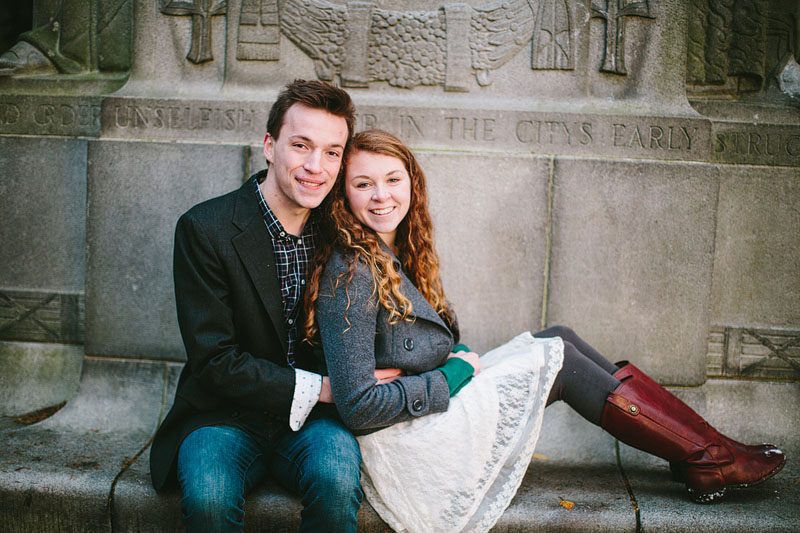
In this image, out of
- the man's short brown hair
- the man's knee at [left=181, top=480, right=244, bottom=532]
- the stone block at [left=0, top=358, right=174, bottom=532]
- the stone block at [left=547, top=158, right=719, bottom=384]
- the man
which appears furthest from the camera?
the stone block at [left=547, top=158, right=719, bottom=384]

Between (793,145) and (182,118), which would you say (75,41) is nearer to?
(182,118)

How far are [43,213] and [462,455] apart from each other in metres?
3.17

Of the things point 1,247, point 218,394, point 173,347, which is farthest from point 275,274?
point 1,247

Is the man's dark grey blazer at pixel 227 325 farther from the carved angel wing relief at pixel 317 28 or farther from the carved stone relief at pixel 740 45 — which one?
the carved stone relief at pixel 740 45

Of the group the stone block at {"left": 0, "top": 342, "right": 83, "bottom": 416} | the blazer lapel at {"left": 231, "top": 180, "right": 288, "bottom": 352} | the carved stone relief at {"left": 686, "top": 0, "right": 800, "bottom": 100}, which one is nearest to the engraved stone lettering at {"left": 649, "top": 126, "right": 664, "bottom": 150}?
the carved stone relief at {"left": 686, "top": 0, "right": 800, "bottom": 100}

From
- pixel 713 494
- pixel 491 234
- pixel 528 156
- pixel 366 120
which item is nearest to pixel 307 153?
pixel 366 120

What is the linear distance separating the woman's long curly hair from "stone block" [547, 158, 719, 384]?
1.16 m

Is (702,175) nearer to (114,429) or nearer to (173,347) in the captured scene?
(173,347)

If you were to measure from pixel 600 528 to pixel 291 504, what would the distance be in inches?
55.1

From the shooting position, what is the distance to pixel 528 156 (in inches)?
138

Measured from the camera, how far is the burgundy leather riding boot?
2.56 m

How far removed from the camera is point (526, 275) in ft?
11.7

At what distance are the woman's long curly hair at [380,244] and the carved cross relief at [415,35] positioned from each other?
1.24 metres

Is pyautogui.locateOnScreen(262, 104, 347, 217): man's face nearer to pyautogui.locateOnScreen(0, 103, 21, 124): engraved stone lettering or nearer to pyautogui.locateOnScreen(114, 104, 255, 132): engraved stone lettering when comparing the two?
pyautogui.locateOnScreen(114, 104, 255, 132): engraved stone lettering
